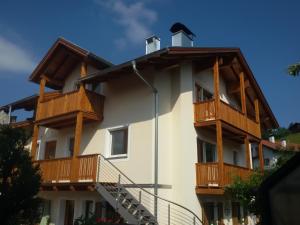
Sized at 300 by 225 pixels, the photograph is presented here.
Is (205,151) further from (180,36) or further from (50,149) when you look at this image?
(50,149)

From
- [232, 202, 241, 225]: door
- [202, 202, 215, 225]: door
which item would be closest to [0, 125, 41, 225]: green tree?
[202, 202, 215, 225]: door

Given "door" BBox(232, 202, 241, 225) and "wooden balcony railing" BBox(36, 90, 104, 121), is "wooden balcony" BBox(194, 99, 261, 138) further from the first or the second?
"wooden balcony railing" BBox(36, 90, 104, 121)

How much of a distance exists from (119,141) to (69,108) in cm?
303

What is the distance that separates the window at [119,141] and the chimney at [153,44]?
475 cm

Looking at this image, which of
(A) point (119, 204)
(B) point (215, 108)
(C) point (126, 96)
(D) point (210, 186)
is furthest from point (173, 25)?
(A) point (119, 204)

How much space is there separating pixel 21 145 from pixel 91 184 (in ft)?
12.7

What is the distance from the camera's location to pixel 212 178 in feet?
40.6

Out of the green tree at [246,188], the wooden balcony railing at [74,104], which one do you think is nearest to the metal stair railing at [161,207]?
the green tree at [246,188]

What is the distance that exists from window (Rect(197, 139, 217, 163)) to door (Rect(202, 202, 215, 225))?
6.41 ft

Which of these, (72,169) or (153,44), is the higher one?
(153,44)

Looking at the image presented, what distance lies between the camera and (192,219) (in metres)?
12.1

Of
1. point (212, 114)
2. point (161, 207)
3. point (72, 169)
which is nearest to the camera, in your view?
point (161, 207)

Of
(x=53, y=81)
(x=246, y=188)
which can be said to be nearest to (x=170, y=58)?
(x=246, y=188)

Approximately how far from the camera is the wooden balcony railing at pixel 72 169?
13.3 meters
